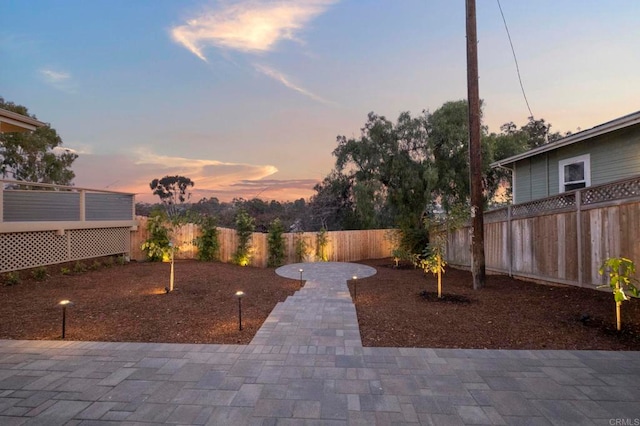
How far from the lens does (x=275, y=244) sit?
38.7 feet

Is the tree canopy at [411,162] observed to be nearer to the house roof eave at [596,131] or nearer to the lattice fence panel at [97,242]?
the house roof eave at [596,131]

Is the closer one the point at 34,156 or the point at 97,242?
the point at 97,242

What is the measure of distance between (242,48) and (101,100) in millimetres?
5588

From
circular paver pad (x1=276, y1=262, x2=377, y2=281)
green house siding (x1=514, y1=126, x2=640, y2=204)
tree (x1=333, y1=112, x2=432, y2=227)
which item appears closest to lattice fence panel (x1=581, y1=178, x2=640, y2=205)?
green house siding (x1=514, y1=126, x2=640, y2=204)

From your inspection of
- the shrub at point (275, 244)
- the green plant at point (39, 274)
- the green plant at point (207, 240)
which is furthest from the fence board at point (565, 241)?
the green plant at point (39, 274)

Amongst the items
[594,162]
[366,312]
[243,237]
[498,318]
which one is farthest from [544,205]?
[243,237]

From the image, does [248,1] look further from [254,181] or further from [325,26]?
[254,181]

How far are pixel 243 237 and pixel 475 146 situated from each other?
8.35m

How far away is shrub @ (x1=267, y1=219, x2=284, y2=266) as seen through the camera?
38.7 ft

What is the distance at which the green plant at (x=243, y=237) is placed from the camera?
11375 millimetres

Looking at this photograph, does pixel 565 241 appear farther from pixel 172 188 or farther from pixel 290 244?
pixel 172 188

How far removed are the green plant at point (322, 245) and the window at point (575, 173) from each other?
8.32 m

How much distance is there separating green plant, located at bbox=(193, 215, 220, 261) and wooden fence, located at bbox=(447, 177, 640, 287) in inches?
373

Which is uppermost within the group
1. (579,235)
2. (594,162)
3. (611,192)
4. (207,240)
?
(594,162)
